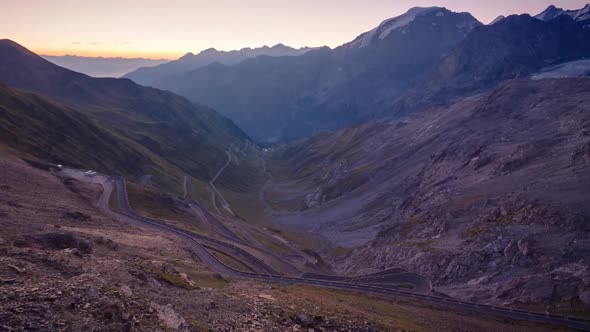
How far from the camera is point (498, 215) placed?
102 meters

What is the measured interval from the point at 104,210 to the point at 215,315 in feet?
198

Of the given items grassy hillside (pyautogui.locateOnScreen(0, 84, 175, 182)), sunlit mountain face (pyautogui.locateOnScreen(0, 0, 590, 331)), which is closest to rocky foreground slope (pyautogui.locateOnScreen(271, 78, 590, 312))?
sunlit mountain face (pyautogui.locateOnScreen(0, 0, 590, 331))

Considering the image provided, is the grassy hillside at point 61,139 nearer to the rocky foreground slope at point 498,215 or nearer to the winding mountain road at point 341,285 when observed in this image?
the winding mountain road at point 341,285

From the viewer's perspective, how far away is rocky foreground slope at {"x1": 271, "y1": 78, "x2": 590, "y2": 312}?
7681 centimetres

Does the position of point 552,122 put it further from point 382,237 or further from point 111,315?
point 111,315

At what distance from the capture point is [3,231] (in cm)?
4938

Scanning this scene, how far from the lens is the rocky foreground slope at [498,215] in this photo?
Answer: 76.8 m

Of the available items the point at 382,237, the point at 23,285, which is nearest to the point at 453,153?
the point at 382,237

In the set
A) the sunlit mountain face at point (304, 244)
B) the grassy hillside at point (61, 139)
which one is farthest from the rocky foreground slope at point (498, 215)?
the grassy hillside at point (61, 139)

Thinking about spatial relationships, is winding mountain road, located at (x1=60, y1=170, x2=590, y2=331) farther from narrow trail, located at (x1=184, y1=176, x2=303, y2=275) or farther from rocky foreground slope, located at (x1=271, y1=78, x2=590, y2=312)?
narrow trail, located at (x1=184, y1=176, x2=303, y2=275)

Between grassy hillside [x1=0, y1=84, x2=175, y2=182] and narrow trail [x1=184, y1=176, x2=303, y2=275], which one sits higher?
grassy hillside [x1=0, y1=84, x2=175, y2=182]

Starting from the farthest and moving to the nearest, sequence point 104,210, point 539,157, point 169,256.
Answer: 1. point 539,157
2. point 104,210
3. point 169,256

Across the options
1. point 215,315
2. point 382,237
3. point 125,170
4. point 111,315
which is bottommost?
point 382,237

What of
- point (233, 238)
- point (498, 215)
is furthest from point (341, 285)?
point (233, 238)
